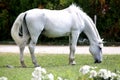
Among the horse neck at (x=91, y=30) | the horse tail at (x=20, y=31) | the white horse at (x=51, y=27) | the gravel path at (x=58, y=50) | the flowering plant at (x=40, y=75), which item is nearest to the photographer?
the flowering plant at (x=40, y=75)

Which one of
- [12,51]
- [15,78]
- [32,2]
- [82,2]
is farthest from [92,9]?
[15,78]

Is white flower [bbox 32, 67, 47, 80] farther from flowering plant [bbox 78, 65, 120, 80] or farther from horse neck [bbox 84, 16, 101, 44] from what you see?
horse neck [bbox 84, 16, 101, 44]

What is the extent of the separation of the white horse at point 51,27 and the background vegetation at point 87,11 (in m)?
8.77

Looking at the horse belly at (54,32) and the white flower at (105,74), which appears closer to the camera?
the white flower at (105,74)

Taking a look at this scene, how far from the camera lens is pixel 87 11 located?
24266mm

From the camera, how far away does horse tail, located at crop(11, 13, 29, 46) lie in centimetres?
1416

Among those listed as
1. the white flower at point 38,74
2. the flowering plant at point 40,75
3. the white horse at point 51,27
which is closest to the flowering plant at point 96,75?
the flowering plant at point 40,75

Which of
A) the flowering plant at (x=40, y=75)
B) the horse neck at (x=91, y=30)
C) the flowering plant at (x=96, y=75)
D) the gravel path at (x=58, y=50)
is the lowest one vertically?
the gravel path at (x=58, y=50)

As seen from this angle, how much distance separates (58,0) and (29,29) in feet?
33.7

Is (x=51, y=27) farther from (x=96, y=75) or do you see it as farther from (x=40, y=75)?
(x=40, y=75)

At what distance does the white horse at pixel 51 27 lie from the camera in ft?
46.1

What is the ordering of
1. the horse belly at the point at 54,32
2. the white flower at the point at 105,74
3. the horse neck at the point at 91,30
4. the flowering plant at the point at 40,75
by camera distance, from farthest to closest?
the horse neck at the point at 91,30
the horse belly at the point at 54,32
the white flower at the point at 105,74
the flowering plant at the point at 40,75

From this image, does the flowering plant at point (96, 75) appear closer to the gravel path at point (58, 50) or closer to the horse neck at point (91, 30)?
the horse neck at point (91, 30)

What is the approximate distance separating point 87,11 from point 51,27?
1010cm
